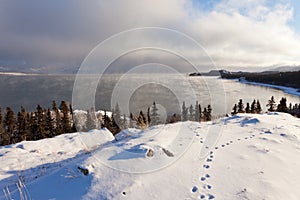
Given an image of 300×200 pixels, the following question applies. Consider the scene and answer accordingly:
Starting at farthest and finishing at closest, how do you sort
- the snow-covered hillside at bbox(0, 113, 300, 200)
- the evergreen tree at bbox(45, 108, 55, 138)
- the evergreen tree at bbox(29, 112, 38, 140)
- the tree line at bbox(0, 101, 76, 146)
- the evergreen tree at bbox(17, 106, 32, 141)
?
the evergreen tree at bbox(45, 108, 55, 138) < the evergreen tree at bbox(29, 112, 38, 140) < the tree line at bbox(0, 101, 76, 146) < the evergreen tree at bbox(17, 106, 32, 141) < the snow-covered hillside at bbox(0, 113, 300, 200)

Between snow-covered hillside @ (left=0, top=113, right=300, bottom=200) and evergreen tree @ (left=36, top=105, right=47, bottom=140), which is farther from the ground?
snow-covered hillside @ (left=0, top=113, right=300, bottom=200)

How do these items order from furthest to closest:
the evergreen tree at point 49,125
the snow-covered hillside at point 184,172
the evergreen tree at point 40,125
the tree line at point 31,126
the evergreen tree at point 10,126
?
the evergreen tree at point 10,126
the evergreen tree at point 49,125
the evergreen tree at point 40,125
the tree line at point 31,126
the snow-covered hillside at point 184,172

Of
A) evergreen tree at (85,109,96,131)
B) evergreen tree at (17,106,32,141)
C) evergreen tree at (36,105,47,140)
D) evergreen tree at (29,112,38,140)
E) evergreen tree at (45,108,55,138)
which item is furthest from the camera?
evergreen tree at (85,109,96,131)

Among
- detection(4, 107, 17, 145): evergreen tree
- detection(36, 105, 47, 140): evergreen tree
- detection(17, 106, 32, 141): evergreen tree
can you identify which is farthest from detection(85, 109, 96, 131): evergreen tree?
detection(4, 107, 17, 145): evergreen tree

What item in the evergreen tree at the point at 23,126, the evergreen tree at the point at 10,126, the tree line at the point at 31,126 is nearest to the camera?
the evergreen tree at the point at 23,126

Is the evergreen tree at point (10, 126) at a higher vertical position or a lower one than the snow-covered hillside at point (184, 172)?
lower

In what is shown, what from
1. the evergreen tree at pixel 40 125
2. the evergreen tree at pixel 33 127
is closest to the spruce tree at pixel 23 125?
the evergreen tree at pixel 33 127

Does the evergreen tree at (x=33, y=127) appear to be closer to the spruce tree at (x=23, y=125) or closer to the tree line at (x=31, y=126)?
the tree line at (x=31, y=126)

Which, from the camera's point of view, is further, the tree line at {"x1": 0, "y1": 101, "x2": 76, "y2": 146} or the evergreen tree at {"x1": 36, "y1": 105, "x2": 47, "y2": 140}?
the evergreen tree at {"x1": 36, "y1": 105, "x2": 47, "y2": 140}

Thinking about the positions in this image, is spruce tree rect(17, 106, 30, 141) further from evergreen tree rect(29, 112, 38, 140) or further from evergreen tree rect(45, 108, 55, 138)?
evergreen tree rect(45, 108, 55, 138)

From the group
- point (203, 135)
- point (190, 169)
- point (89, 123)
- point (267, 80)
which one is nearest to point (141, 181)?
point (190, 169)

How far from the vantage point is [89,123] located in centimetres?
4762

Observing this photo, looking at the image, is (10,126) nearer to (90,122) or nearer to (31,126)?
(31,126)

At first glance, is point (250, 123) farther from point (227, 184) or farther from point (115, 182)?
point (115, 182)
